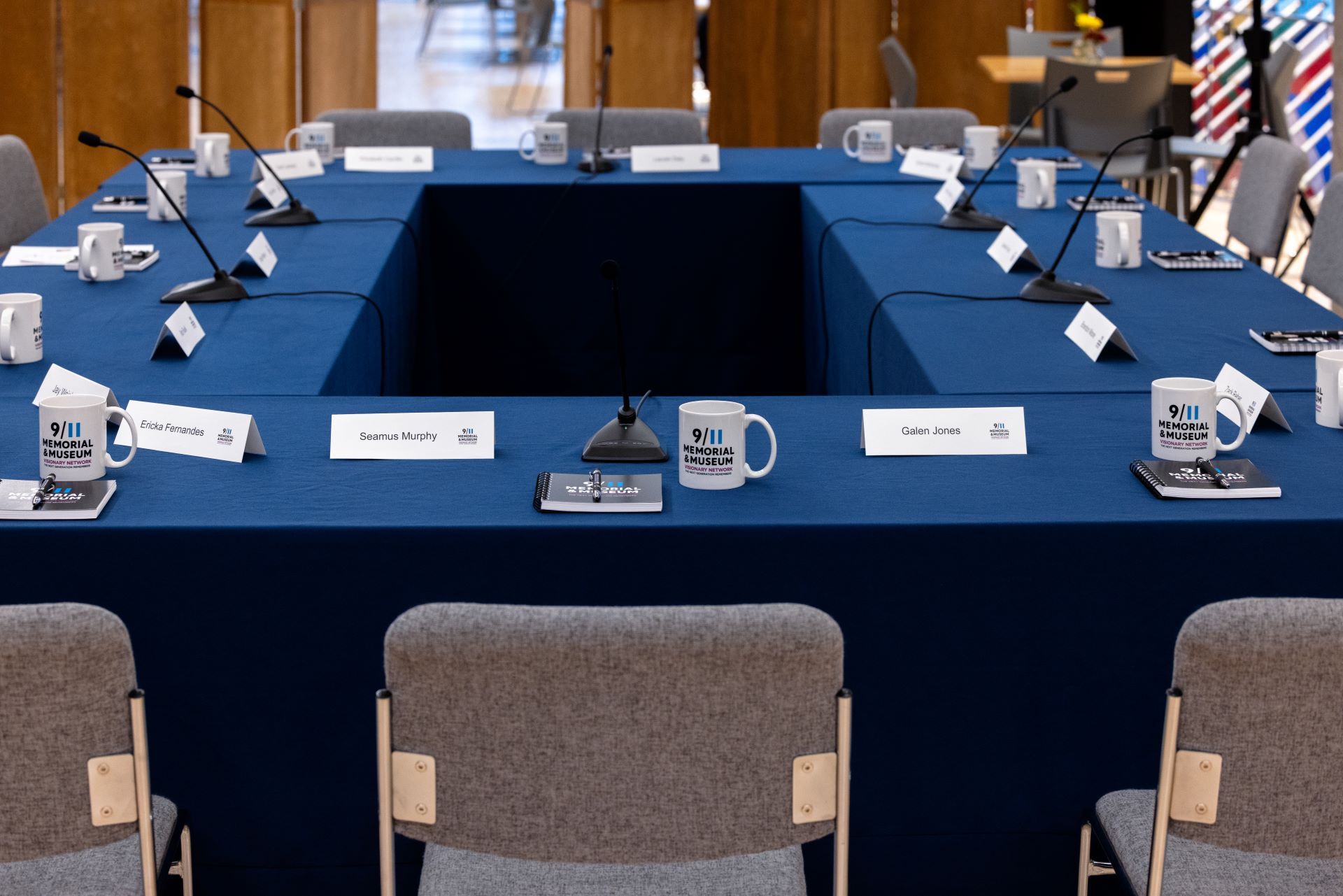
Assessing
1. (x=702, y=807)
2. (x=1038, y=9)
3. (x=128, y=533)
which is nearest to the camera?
(x=702, y=807)

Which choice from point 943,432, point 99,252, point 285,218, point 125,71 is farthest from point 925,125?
point 125,71

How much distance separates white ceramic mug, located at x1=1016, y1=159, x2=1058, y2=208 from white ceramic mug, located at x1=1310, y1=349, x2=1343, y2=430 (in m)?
1.71

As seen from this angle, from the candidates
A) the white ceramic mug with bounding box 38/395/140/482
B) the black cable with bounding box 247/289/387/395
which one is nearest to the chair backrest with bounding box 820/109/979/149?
the black cable with bounding box 247/289/387/395

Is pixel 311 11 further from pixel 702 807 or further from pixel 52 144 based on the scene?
pixel 702 807

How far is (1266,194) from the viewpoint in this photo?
3.96 m

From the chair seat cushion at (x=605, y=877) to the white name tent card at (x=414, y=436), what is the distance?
0.57 meters

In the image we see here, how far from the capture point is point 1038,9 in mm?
7254

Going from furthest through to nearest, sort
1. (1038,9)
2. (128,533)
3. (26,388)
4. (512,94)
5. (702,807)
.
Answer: (512,94) → (1038,9) → (26,388) → (128,533) → (702,807)

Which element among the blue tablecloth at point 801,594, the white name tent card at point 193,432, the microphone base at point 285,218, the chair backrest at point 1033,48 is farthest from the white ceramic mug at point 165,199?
the chair backrest at point 1033,48

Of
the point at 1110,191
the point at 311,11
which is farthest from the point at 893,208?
the point at 311,11

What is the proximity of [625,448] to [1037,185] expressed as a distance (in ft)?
6.89

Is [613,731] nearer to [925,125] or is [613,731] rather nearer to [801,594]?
[801,594]

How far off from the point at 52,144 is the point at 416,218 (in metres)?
3.32

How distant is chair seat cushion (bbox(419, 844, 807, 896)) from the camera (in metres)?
1.54
